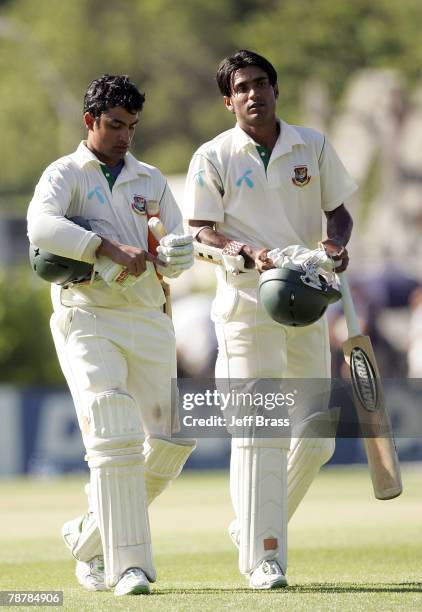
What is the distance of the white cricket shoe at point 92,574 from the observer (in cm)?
721

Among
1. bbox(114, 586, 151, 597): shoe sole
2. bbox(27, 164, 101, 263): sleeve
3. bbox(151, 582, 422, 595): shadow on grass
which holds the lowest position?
bbox(151, 582, 422, 595): shadow on grass

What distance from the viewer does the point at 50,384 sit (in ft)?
68.6

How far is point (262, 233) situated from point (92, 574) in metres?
1.82

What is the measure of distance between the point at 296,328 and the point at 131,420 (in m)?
0.95

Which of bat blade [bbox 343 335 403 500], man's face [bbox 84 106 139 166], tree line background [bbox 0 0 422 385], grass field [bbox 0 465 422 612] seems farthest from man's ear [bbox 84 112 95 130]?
tree line background [bbox 0 0 422 385]

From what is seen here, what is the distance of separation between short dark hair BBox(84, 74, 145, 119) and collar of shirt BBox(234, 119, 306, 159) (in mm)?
498

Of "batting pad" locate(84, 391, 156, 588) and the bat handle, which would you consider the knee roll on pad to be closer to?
"batting pad" locate(84, 391, 156, 588)

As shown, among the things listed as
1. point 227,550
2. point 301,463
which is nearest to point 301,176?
point 301,463

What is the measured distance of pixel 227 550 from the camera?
376 inches

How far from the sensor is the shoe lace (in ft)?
22.4

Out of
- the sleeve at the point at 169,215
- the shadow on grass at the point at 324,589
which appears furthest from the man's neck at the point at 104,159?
the shadow on grass at the point at 324,589

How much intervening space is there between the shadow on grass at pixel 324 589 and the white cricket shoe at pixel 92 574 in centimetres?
35

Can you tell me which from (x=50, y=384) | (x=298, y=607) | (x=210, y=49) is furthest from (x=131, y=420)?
(x=210, y=49)

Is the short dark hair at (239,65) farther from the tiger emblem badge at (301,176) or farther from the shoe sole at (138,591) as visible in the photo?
Answer: the shoe sole at (138,591)
